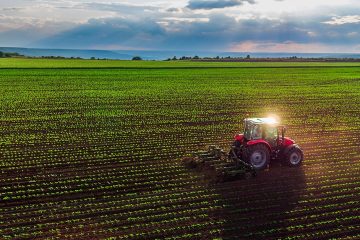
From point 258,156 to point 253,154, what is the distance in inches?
10.7

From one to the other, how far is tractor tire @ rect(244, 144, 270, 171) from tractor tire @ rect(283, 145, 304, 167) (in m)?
0.86

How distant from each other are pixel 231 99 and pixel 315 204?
74.8 feet

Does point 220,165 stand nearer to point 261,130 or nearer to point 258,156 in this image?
point 258,156

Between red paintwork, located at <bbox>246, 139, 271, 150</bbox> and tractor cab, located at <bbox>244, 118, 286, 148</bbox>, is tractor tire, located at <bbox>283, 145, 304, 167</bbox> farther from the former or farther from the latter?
red paintwork, located at <bbox>246, 139, 271, 150</bbox>

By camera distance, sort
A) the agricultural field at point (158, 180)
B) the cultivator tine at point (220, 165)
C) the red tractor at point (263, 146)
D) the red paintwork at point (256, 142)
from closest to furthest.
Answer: the agricultural field at point (158, 180) < the cultivator tine at point (220, 165) < the red paintwork at point (256, 142) < the red tractor at point (263, 146)

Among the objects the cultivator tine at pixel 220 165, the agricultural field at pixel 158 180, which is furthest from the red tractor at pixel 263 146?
the agricultural field at pixel 158 180

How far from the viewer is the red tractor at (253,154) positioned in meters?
15.3

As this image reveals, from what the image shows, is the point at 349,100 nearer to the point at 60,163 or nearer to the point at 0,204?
the point at 60,163

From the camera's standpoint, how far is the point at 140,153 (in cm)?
1816


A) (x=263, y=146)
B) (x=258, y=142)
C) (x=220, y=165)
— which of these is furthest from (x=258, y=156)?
(x=220, y=165)

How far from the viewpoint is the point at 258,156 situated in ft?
50.8

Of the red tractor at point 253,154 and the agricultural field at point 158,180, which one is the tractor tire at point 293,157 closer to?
the red tractor at point 253,154

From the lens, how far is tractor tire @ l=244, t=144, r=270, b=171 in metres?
15.3

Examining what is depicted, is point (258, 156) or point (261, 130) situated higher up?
point (261, 130)
